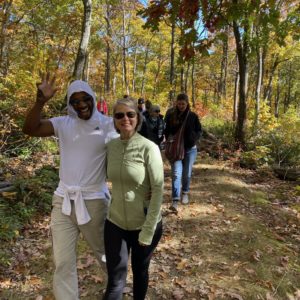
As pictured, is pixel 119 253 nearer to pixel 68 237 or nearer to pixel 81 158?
pixel 68 237

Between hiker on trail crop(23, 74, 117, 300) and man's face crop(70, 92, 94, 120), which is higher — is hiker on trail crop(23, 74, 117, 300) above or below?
Answer: below

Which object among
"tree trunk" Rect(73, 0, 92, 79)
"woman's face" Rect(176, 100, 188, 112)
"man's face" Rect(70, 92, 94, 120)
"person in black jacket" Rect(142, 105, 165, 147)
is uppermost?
"tree trunk" Rect(73, 0, 92, 79)

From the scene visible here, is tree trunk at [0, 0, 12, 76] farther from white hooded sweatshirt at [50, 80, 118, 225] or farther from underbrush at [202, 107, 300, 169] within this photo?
white hooded sweatshirt at [50, 80, 118, 225]

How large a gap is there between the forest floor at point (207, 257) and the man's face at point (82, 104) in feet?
7.65

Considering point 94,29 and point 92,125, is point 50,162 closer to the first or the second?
point 92,125

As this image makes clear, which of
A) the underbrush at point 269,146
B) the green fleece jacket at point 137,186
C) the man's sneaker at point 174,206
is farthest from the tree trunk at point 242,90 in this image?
the green fleece jacket at point 137,186

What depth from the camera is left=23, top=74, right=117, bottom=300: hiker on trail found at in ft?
9.69

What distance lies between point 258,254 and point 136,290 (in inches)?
→ 106

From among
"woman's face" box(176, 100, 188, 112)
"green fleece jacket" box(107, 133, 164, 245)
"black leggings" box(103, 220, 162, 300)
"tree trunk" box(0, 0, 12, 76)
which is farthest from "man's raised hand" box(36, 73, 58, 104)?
"tree trunk" box(0, 0, 12, 76)

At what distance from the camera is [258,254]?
16.5ft

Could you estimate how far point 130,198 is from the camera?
110 inches

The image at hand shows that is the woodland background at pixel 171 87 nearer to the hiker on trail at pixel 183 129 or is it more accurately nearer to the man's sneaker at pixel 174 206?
the hiker on trail at pixel 183 129

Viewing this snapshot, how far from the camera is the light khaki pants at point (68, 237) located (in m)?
2.95

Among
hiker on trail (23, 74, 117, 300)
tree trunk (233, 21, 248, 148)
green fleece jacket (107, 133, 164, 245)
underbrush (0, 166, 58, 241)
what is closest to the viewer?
green fleece jacket (107, 133, 164, 245)
